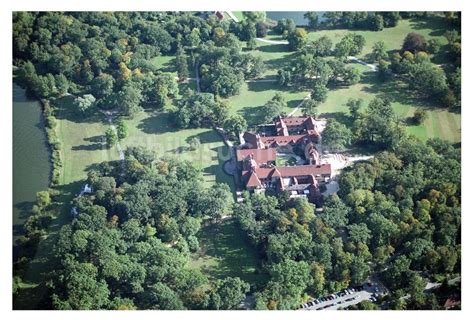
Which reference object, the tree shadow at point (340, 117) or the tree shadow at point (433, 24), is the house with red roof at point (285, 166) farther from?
the tree shadow at point (433, 24)

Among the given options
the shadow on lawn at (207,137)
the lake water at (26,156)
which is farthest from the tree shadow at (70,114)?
the shadow on lawn at (207,137)

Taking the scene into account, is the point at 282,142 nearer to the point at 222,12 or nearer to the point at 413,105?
the point at 413,105

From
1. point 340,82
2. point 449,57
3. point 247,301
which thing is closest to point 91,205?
point 247,301

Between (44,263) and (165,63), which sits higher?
(165,63)

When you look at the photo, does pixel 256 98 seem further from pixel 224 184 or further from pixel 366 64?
pixel 224 184

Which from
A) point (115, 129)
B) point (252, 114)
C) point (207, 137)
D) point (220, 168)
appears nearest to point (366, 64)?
point (252, 114)
